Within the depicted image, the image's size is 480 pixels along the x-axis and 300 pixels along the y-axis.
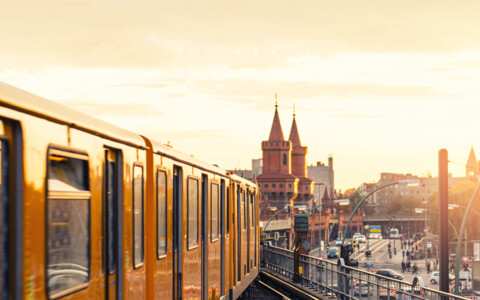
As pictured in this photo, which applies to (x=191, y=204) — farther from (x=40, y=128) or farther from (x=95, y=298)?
(x=40, y=128)

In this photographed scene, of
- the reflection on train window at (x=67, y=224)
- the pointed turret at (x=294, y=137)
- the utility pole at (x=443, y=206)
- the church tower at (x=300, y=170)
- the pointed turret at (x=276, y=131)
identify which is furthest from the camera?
the pointed turret at (x=294, y=137)

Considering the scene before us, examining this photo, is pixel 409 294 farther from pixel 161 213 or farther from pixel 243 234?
pixel 161 213

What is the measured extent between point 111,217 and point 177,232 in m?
3.22

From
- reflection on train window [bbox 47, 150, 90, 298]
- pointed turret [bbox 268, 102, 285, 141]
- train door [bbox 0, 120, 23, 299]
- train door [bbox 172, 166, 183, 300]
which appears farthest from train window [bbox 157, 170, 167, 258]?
pointed turret [bbox 268, 102, 285, 141]

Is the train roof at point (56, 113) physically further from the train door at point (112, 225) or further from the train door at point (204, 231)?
the train door at point (204, 231)

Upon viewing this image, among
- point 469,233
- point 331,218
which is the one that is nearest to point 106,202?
point 469,233

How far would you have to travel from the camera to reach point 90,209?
5.91 m

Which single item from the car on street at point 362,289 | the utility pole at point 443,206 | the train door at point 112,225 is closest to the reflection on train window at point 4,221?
the train door at point 112,225

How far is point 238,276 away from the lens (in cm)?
1798

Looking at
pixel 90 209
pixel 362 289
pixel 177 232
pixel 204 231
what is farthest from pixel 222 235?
pixel 90 209

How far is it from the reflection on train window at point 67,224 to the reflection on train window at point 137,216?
1.64 m

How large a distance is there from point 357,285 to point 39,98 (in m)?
14.4

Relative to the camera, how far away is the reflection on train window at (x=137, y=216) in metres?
7.50

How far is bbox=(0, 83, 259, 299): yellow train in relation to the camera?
4.54m
